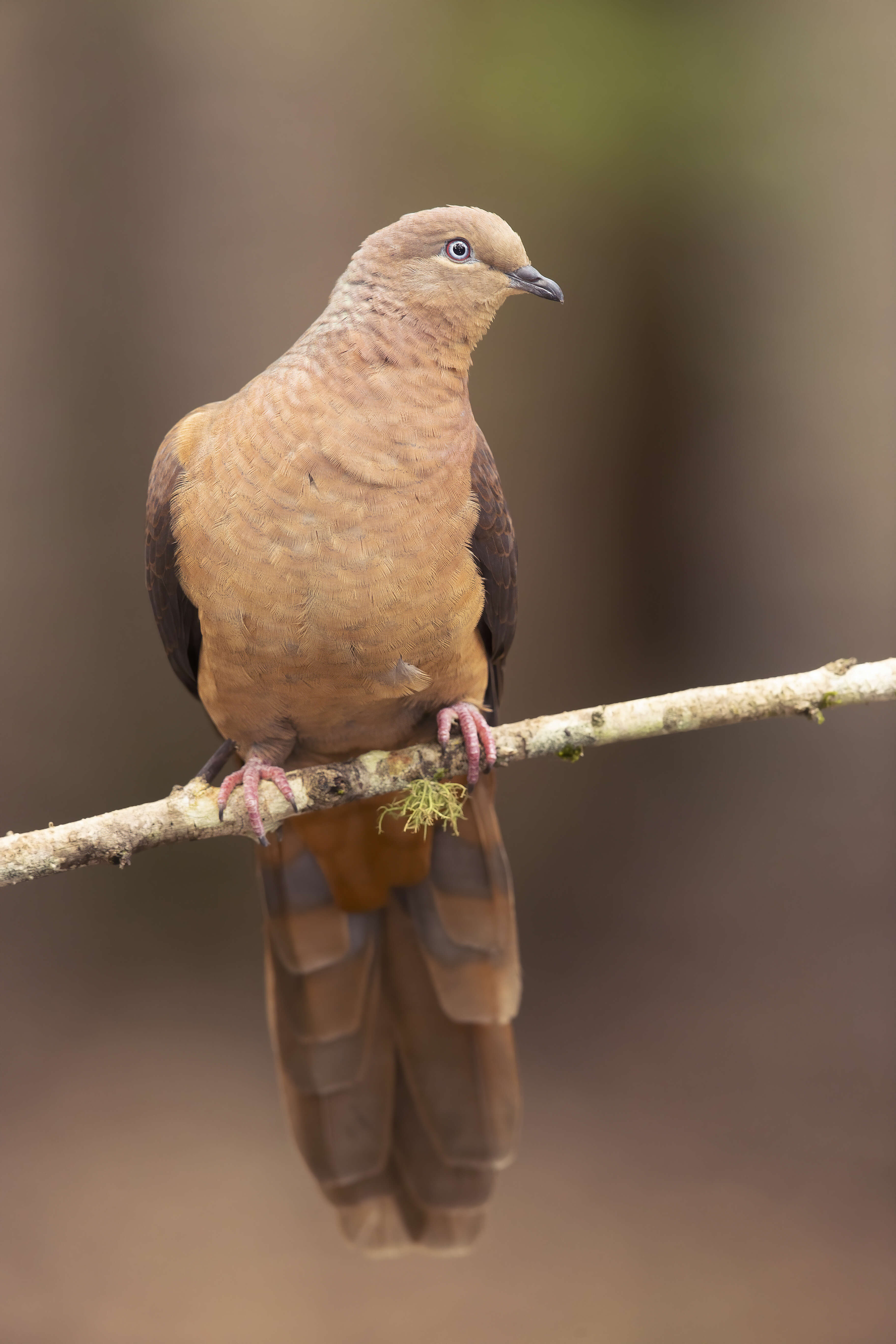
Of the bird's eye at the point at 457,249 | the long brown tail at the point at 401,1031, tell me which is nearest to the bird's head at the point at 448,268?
the bird's eye at the point at 457,249

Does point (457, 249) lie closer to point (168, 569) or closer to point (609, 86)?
point (168, 569)

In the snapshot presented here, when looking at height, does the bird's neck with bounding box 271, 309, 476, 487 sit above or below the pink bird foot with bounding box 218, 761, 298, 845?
above

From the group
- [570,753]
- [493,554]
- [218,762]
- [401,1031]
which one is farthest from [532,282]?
[401,1031]

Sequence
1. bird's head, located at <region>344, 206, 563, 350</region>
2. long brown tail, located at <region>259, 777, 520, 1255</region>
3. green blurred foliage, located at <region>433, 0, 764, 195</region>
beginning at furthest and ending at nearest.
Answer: green blurred foliage, located at <region>433, 0, 764, 195</region>
long brown tail, located at <region>259, 777, 520, 1255</region>
bird's head, located at <region>344, 206, 563, 350</region>

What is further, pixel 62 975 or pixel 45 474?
pixel 62 975

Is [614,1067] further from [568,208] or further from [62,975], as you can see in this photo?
[568,208]

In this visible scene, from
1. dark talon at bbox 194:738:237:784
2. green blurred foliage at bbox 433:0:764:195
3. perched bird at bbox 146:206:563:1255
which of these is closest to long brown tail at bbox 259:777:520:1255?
perched bird at bbox 146:206:563:1255

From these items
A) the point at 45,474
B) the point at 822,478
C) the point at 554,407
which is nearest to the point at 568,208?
the point at 554,407

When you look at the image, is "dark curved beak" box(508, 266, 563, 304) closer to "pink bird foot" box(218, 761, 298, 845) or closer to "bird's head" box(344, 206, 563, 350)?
"bird's head" box(344, 206, 563, 350)
